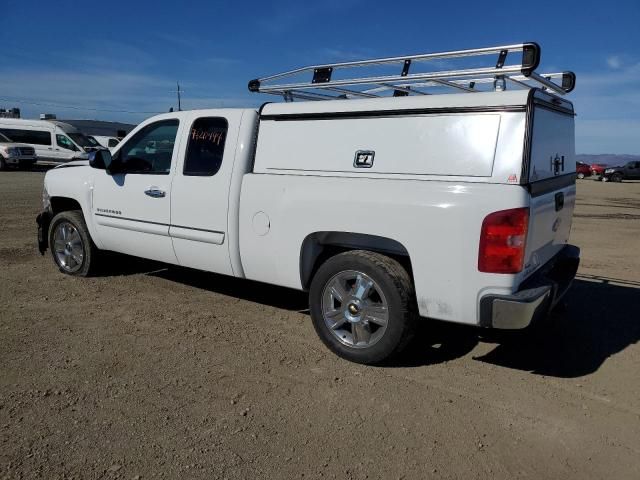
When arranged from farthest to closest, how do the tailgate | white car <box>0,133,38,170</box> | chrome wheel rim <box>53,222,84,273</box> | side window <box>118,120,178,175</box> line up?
1. white car <box>0,133,38,170</box>
2. chrome wheel rim <box>53,222,84,273</box>
3. side window <box>118,120,178,175</box>
4. the tailgate

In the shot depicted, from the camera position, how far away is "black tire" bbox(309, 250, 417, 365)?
3.82m

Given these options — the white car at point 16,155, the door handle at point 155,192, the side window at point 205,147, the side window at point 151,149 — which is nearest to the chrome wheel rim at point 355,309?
the side window at point 205,147

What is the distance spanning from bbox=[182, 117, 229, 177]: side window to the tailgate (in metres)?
2.57

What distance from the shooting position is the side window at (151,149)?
528cm

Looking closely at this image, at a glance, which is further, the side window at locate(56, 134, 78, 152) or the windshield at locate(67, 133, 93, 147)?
the windshield at locate(67, 133, 93, 147)

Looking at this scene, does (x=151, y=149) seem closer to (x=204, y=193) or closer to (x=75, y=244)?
(x=204, y=193)

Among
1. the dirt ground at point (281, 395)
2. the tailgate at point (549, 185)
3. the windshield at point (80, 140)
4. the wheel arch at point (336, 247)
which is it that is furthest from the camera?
the windshield at point (80, 140)

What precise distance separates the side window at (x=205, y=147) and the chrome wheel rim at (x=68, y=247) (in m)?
2.05

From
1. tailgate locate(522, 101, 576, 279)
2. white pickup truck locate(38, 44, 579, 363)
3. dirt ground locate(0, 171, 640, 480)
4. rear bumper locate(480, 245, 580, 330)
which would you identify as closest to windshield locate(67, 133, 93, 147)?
dirt ground locate(0, 171, 640, 480)

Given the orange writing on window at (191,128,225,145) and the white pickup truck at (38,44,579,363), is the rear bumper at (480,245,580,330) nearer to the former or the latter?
the white pickup truck at (38,44,579,363)

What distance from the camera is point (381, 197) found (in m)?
3.76

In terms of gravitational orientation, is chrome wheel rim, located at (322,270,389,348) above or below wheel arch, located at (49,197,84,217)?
below

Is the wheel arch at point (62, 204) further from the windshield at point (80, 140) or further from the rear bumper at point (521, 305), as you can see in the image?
the windshield at point (80, 140)

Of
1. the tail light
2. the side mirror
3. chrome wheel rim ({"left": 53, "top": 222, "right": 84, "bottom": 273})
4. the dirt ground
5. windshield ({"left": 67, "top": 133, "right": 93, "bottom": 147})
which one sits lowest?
the dirt ground
